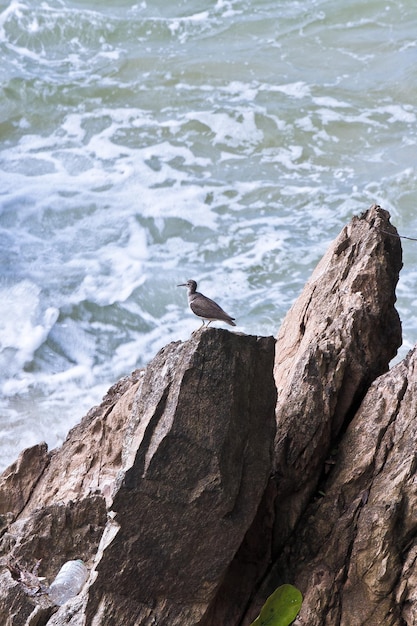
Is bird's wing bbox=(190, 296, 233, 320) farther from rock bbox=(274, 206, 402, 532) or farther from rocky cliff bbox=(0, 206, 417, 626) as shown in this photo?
rocky cliff bbox=(0, 206, 417, 626)

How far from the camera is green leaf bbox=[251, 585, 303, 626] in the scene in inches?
162

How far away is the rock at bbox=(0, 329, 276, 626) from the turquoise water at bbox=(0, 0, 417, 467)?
4448mm

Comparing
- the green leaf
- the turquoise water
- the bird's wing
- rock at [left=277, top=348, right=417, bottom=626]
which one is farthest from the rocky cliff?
the turquoise water

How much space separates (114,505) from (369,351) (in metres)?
1.70

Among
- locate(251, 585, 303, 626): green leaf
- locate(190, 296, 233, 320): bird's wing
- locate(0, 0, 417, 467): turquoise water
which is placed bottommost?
locate(0, 0, 417, 467): turquoise water

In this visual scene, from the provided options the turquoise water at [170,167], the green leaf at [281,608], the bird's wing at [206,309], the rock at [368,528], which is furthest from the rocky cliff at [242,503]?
the turquoise water at [170,167]

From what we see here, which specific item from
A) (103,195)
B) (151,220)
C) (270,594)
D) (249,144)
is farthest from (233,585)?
(249,144)

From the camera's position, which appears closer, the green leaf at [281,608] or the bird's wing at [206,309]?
the green leaf at [281,608]

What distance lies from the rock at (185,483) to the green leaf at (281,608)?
0.80ft

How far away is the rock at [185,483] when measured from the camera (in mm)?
4195

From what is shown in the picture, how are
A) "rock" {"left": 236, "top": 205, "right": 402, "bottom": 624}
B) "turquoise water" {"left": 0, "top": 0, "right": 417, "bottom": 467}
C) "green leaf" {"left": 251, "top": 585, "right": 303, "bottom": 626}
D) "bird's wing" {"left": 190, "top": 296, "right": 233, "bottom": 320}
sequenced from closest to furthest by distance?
"green leaf" {"left": 251, "top": 585, "right": 303, "bottom": 626}
"rock" {"left": 236, "top": 205, "right": 402, "bottom": 624}
"bird's wing" {"left": 190, "top": 296, "right": 233, "bottom": 320}
"turquoise water" {"left": 0, "top": 0, "right": 417, "bottom": 467}

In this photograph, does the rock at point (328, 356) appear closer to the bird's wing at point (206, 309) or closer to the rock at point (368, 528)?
the rock at point (368, 528)

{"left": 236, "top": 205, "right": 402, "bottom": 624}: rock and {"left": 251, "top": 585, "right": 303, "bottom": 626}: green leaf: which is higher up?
{"left": 236, "top": 205, "right": 402, "bottom": 624}: rock

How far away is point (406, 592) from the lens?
4.14m
